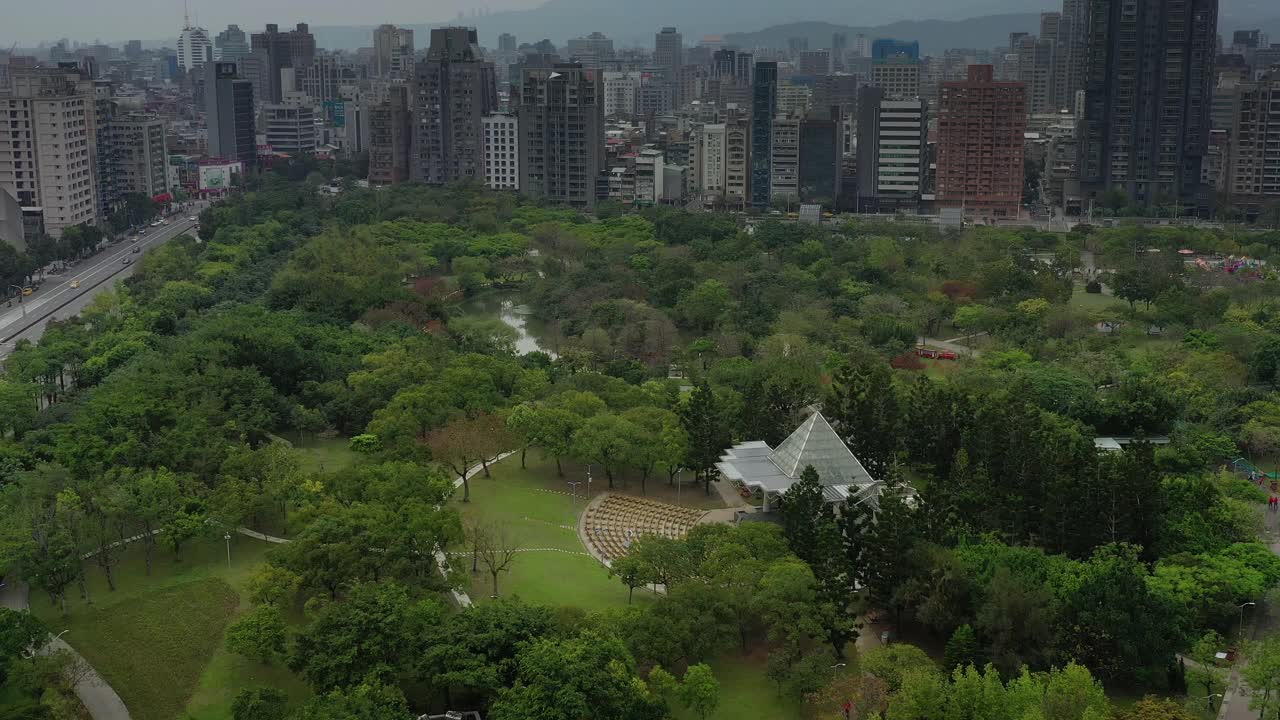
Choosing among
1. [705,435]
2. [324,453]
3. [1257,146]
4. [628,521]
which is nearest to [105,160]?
[324,453]

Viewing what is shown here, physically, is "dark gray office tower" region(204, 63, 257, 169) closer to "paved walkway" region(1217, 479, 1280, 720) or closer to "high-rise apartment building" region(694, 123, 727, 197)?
→ "high-rise apartment building" region(694, 123, 727, 197)

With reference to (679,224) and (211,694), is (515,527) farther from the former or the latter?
(679,224)

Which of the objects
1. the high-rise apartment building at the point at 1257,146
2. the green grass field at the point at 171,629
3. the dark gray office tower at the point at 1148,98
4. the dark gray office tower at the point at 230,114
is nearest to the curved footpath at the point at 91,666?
the green grass field at the point at 171,629

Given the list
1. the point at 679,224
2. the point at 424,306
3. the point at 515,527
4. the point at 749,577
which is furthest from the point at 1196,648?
the point at 679,224

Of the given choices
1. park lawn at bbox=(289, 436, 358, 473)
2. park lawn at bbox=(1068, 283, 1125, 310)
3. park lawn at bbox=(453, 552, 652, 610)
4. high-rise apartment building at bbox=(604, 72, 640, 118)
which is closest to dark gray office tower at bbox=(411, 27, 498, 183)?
park lawn at bbox=(1068, 283, 1125, 310)

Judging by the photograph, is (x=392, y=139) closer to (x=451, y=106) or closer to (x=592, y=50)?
(x=451, y=106)
